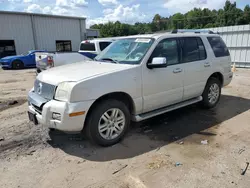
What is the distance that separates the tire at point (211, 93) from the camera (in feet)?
17.3

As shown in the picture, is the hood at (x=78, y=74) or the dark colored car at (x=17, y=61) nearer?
the hood at (x=78, y=74)

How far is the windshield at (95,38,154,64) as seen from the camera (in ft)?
13.0

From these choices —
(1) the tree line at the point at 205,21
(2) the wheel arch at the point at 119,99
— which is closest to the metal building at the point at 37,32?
(2) the wheel arch at the point at 119,99

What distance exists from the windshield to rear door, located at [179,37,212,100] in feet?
3.18

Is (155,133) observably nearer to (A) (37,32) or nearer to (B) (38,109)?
(B) (38,109)

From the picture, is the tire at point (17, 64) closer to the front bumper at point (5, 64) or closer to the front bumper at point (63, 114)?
the front bumper at point (5, 64)

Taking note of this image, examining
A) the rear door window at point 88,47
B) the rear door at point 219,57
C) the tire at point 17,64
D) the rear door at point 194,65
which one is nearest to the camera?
the rear door at point 194,65

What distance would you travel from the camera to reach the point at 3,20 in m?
19.8

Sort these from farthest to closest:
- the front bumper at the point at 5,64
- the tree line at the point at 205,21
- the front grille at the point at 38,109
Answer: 1. the tree line at the point at 205,21
2. the front bumper at the point at 5,64
3. the front grille at the point at 38,109

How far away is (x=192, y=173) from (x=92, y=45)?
952 cm

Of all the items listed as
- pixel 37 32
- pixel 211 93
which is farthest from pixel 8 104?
pixel 37 32

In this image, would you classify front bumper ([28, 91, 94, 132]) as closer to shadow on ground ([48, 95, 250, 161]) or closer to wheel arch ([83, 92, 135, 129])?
wheel arch ([83, 92, 135, 129])

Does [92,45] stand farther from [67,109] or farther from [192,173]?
[192,173]

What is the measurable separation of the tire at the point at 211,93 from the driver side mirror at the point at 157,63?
2008mm
